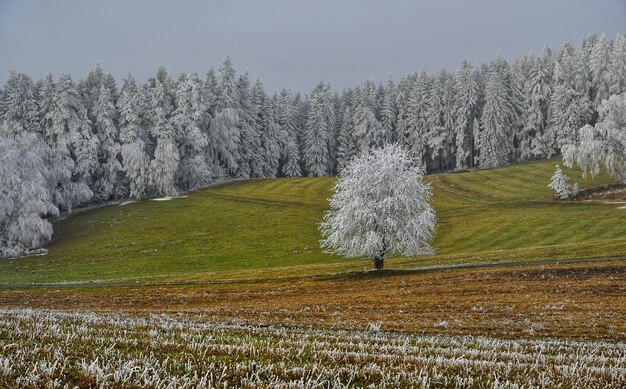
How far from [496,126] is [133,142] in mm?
85688

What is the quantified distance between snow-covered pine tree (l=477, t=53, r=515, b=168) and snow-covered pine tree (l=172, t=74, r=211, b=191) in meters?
68.6

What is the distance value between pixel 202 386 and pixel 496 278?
118 feet

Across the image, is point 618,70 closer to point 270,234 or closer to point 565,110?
point 565,110

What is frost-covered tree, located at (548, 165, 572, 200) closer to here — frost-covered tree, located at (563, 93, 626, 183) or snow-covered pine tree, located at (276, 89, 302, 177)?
frost-covered tree, located at (563, 93, 626, 183)

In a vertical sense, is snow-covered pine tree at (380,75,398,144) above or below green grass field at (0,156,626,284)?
above

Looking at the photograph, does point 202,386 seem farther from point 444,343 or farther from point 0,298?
point 0,298

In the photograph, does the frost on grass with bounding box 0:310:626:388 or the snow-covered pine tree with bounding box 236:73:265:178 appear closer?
the frost on grass with bounding box 0:310:626:388

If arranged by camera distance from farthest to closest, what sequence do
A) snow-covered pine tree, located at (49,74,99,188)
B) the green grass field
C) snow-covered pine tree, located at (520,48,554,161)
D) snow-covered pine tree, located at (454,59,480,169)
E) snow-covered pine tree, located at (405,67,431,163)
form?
snow-covered pine tree, located at (405,67,431,163)
snow-covered pine tree, located at (454,59,480,169)
snow-covered pine tree, located at (520,48,554,161)
snow-covered pine tree, located at (49,74,99,188)
the green grass field

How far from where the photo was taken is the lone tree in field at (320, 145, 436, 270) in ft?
148

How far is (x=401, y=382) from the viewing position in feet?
22.4

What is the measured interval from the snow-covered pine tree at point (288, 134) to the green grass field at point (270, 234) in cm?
3298

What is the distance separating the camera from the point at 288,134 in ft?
463

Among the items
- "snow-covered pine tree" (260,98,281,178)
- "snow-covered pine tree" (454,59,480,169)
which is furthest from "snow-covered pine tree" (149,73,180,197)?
"snow-covered pine tree" (454,59,480,169)

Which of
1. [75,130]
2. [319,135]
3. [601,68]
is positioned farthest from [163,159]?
[601,68]
